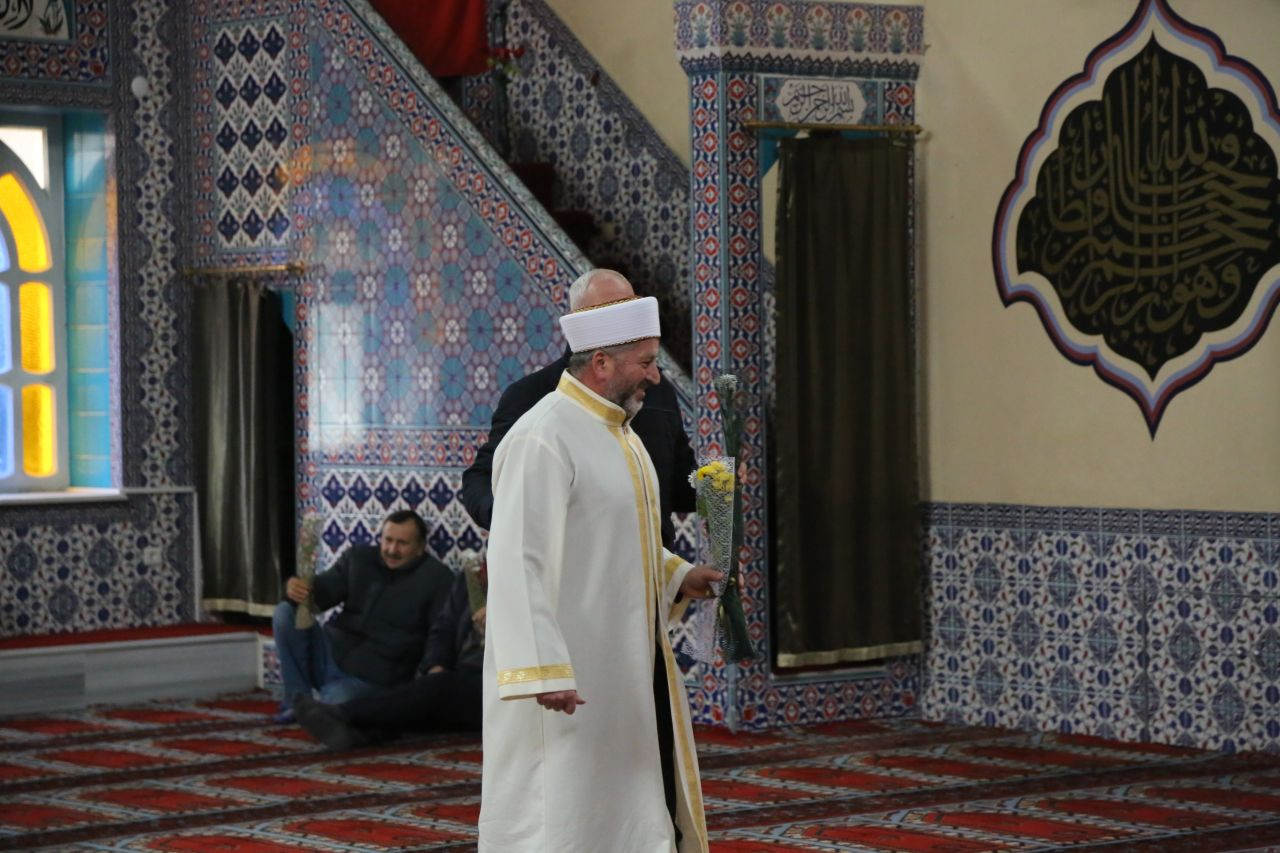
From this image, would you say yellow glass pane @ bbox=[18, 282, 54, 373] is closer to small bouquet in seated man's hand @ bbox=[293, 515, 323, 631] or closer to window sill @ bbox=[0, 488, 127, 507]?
window sill @ bbox=[0, 488, 127, 507]

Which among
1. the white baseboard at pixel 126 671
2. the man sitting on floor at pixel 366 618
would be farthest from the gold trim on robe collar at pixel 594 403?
the white baseboard at pixel 126 671

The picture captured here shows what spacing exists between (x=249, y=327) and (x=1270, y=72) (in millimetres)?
4091

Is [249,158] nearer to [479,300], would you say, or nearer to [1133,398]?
[479,300]

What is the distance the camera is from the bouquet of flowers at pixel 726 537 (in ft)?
13.9

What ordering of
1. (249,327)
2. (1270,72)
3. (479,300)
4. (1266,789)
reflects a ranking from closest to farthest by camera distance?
1. (1266,789)
2. (1270,72)
3. (479,300)
4. (249,327)

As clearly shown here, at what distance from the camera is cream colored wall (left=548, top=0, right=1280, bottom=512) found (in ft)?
21.0

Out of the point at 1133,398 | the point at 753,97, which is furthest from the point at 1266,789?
the point at 753,97

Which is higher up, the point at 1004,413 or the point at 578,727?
the point at 1004,413

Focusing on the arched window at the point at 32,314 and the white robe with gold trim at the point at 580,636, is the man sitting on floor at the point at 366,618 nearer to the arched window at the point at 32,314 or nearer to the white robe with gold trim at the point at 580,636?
the arched window at the point at 32,314

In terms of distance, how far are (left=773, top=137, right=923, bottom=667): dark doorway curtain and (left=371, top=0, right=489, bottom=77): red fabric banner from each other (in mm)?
2262

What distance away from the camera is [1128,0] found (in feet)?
21.9

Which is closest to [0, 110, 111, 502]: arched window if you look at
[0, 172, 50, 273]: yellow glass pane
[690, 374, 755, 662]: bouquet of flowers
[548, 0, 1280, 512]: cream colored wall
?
[0, 172, 50, 273]: yellow glass pane

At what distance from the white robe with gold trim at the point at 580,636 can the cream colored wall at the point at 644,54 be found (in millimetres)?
4558

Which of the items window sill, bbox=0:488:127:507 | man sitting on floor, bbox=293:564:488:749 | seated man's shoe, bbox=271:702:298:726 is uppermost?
window sill, bbox=0:488:127:507
